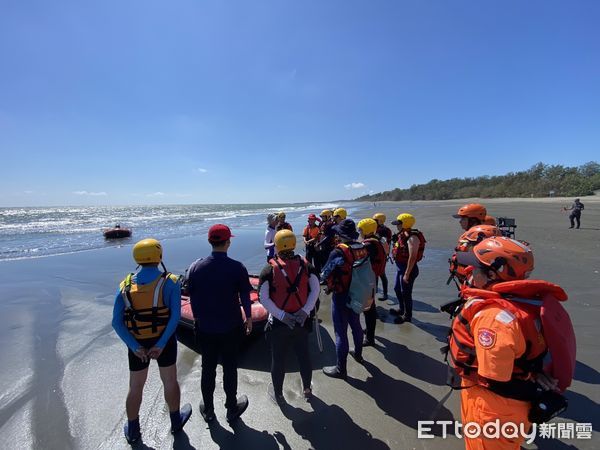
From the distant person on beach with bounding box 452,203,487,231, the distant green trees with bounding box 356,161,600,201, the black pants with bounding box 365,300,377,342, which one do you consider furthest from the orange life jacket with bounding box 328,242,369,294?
the distant green trees with bounding box 356,161,600,201

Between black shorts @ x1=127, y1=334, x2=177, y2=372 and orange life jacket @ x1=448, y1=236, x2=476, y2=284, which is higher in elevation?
orange life jacket @ x1=448, y1=236, x2=476, y2=284

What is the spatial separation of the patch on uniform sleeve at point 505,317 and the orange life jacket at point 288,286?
1861 millimetres

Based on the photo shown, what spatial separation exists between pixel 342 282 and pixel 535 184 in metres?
64.5

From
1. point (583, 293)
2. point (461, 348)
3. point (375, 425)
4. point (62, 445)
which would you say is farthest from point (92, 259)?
point (583, 293)

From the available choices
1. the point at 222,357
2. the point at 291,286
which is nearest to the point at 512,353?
the point at 291,286

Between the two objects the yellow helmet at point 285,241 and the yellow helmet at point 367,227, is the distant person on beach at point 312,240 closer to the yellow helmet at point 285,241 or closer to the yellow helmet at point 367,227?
the yellow helmet at point 367,227

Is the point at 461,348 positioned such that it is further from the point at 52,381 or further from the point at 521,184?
the point at 521,184

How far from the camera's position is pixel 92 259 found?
13.8 metres

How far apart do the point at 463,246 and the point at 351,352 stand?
225 centimetres

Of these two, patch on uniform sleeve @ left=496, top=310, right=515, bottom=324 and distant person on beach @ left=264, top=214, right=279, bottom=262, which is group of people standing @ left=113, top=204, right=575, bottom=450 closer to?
patch on uniform sleeve @ left=496, top=310, right=515, bottom=324

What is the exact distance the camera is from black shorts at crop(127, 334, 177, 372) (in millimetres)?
2760

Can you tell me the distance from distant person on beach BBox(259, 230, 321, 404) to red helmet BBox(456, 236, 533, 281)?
170cm

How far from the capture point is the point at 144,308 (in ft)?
8.82

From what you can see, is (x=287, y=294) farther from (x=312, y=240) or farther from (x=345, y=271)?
(x=312, y=240)
